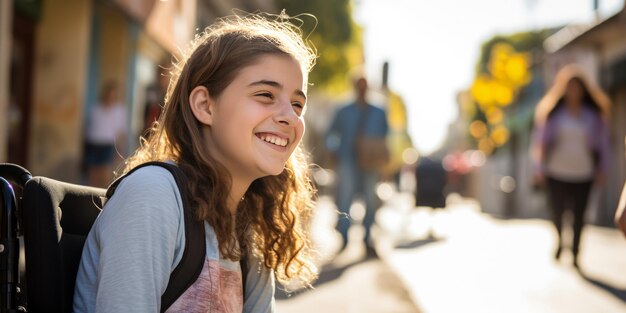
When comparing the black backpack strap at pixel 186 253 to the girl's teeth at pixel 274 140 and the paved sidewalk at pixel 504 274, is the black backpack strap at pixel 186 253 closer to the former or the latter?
the girl's teeth at pixel 274 140

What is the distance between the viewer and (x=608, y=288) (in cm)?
760

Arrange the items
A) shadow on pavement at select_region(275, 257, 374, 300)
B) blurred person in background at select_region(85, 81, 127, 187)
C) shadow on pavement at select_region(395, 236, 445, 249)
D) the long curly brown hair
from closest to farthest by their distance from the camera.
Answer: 1. the long curly brown hair
2. shadow on pavement at select_region(275, 257, 374, 300)
3. shadow on pavement at select_region(395, 236, 445, 249)
4. blurred person in background at select_region(85, 81, 127, 187)

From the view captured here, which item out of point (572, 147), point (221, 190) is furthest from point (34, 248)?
point (572, 147)

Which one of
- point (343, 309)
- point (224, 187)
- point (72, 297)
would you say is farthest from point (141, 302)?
point (343, 309)

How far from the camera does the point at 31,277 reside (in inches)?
80.4

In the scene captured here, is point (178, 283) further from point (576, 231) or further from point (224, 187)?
point (576, 231)

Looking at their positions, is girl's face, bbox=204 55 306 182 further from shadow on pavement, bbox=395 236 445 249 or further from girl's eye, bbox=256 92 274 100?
shadow on pavement, bbox=395 236 445 249

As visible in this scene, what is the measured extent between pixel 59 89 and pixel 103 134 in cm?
89

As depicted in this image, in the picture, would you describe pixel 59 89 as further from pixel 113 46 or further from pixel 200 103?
pixel 200 103

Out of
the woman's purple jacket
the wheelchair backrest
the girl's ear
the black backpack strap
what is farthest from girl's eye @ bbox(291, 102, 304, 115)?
the woman's purple jacket

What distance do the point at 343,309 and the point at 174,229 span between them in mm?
3990

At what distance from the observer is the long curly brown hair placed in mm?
2418

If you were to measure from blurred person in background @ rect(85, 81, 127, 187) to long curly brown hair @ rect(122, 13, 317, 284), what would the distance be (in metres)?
10.1

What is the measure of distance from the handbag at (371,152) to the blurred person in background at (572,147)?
1.67 m
